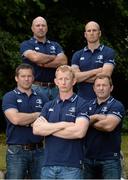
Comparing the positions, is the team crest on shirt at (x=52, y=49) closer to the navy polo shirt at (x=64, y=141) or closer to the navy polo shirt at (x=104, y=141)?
the navy polo shirt at (x=104, y=141)

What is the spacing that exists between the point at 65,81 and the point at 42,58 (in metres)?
2.29

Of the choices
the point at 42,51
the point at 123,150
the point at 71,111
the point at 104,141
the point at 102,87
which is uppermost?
the point at 42,51

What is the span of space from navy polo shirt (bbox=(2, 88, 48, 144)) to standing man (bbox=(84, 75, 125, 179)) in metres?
0.71

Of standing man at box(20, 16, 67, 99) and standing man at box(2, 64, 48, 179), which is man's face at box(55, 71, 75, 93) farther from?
standing man at box(20, 16, 67, 99)

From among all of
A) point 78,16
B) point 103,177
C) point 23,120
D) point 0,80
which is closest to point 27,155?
point 23,120

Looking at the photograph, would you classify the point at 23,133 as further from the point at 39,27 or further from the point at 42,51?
the point at 39,27

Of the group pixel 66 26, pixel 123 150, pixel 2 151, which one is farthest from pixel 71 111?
pixel 66 26

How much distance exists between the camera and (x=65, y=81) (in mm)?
Result: 7539

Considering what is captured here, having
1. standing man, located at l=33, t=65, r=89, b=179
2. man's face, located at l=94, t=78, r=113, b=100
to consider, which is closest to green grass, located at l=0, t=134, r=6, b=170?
man's face, located at l=94, t=78, r=113, b=100

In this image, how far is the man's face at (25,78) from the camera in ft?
27.7

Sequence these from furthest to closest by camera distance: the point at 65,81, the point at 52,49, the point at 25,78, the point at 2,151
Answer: the point at 2,151, the point at 52,49, the point at 25,78, the point at 65,81

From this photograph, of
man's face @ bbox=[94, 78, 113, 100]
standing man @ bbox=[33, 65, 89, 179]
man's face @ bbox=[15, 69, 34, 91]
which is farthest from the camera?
man's face @ bbox=[15, 69, 34, 91]

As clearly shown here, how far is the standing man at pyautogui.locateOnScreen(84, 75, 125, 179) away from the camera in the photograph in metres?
8.02

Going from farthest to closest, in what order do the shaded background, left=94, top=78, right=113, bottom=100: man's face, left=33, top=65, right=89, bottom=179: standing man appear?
the shaded background
left=94, top=78, right=113, bottom=100: man's face
left=33, top=65, right=89, bottom=179: standing man
